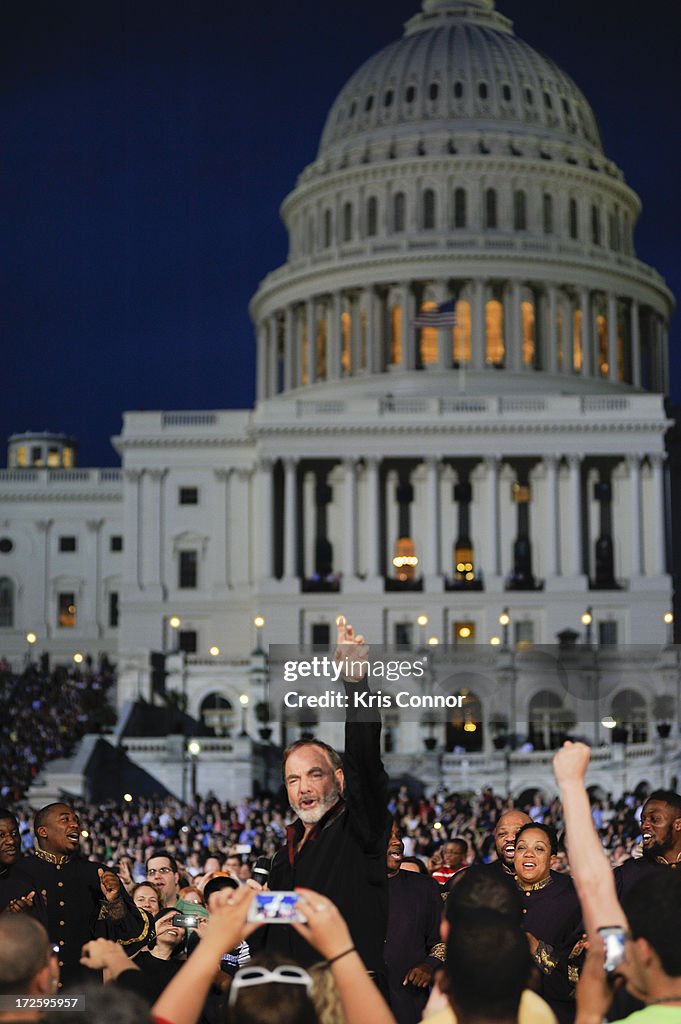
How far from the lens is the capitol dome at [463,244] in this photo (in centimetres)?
10788

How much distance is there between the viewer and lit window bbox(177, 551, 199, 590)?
95875 millimetres

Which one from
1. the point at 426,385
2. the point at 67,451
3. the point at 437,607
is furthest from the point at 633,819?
the point at 67,451

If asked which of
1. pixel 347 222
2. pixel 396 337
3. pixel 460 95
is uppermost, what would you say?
pixel 460 95

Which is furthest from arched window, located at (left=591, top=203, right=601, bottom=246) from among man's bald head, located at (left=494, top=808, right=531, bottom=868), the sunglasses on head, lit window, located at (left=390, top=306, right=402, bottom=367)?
the sunglasses on head

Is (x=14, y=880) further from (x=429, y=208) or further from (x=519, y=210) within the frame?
(x=519, y=210)

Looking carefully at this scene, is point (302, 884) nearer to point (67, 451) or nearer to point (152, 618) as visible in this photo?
point (152, 618)

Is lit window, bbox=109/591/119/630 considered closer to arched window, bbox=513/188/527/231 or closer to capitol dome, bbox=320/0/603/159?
arched window, bbox=513/188/527/231

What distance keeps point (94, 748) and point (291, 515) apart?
A: 30.6 metres

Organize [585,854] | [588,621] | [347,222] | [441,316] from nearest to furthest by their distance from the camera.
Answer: [585,854] → [588,621] → [441,316] → [347,222]

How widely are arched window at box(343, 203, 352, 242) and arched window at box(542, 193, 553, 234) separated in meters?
11.4

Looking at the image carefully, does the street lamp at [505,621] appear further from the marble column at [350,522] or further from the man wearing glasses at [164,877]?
the man wearing glasses at [164,877]

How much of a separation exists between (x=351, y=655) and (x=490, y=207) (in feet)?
A: 345

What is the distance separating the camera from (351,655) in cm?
1006

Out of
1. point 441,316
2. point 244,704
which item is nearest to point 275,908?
point 244,704
